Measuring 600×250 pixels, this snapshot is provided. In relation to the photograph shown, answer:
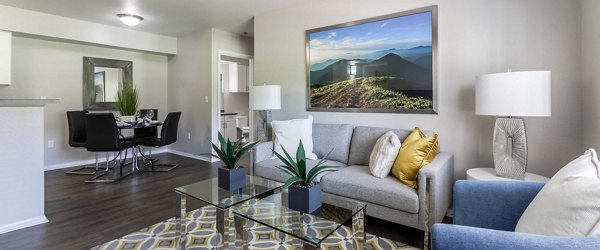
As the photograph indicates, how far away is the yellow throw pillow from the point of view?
216cm

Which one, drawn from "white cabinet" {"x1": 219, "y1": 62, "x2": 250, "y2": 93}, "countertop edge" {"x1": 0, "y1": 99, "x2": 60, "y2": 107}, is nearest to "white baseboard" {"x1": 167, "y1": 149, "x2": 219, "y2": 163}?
"white cabinet" {"x1": 219, "y1": 62, "x2": 250, "y2": 93}

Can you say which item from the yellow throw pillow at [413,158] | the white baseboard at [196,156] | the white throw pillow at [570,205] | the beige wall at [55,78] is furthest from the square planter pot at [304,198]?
the beige wall at [55,78]

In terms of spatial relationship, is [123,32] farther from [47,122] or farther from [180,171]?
[180,171]

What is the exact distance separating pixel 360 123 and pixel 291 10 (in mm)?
1744

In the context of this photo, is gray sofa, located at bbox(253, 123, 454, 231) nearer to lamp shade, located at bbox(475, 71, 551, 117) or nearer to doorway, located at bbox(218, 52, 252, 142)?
lamp shade, located at bbox(475, 71, 551, 117)

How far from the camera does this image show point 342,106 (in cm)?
330

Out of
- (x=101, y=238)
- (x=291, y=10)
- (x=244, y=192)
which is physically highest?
(x=291, y=10)

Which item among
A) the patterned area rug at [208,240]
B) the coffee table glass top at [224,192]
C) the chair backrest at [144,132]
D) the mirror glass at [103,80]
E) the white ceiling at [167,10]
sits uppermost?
the white ceiling at [167,10]

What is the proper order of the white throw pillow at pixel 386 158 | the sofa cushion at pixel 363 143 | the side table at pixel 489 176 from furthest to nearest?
the sofa cushion at pixel 363 143, the white throw pillow at pixel 386 158, the side table at pixel 489 176

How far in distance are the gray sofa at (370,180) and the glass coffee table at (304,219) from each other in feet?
0.37

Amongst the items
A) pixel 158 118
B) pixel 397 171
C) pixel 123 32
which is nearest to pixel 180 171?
pixel 158 118

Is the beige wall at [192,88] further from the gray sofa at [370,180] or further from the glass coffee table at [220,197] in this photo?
the glass coffee table at [220,197]

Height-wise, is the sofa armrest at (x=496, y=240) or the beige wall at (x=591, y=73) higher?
the beige wall at (x=591, y=73)

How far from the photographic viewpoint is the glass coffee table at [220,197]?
70.0 inches
